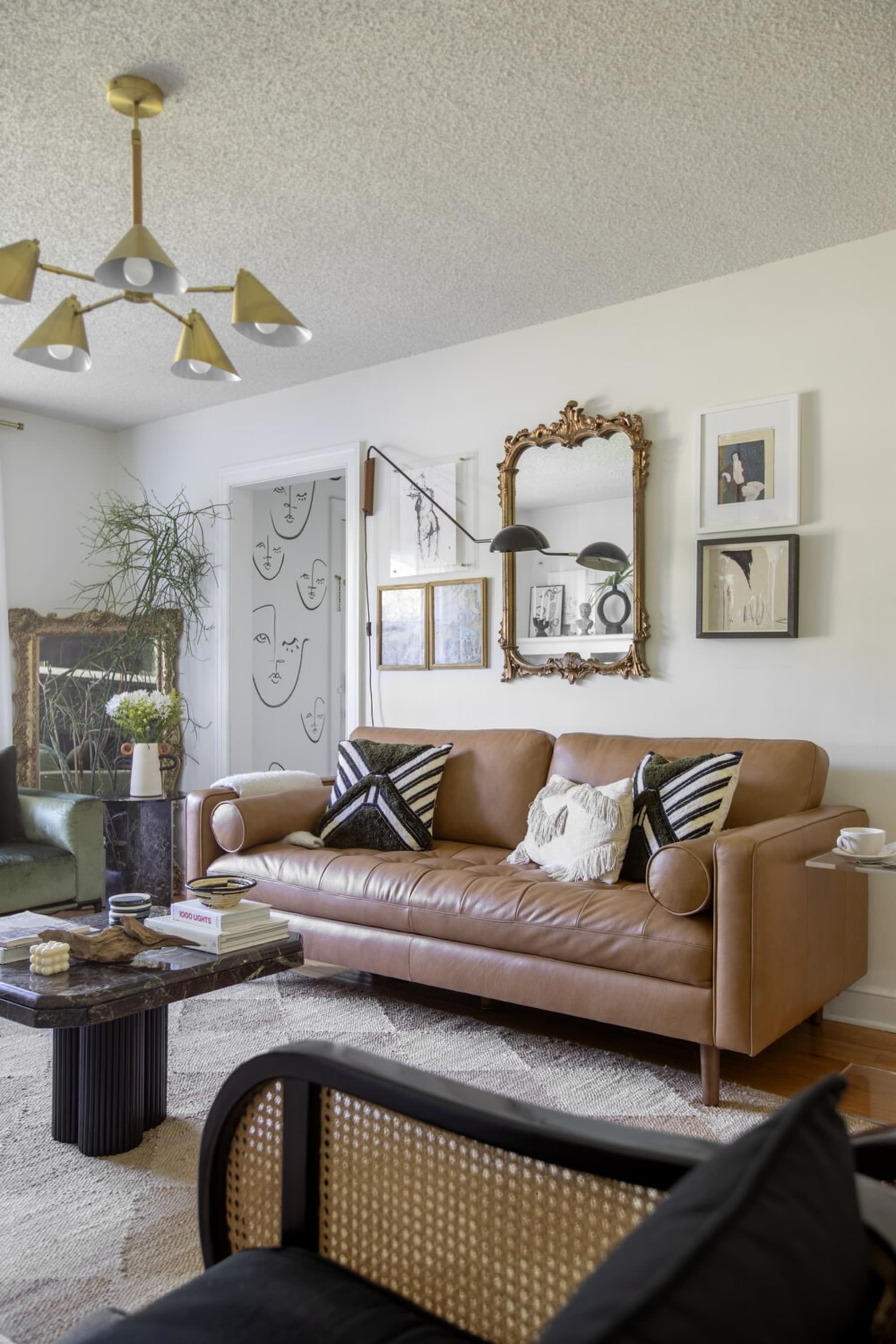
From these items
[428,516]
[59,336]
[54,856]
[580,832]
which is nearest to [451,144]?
[59,336]

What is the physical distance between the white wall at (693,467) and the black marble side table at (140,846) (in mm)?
1230

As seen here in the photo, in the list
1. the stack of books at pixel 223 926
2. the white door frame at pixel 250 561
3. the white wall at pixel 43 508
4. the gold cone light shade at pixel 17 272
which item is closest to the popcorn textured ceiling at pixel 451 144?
the gold cone light shade at pixel 17 272

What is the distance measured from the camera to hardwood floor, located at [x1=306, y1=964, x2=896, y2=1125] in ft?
8.73

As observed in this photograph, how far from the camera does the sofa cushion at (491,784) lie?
374 centimetres

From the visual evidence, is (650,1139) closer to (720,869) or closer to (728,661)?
(720,869)

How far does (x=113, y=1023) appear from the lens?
7.28 ft

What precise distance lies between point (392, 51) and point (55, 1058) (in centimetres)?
246

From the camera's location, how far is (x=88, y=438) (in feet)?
19.1

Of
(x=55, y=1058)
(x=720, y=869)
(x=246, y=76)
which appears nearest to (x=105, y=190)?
(x=246, y=76)

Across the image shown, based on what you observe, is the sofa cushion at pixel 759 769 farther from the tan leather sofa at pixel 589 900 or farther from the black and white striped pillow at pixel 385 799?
the black and white striped pillow at pixel 385 799

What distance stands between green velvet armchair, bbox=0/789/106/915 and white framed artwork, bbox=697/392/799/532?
2.80m

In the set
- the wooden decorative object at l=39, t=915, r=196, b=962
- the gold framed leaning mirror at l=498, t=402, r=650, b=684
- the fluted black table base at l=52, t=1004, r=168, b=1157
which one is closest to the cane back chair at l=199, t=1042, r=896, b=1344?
the fluted black table base at l=52, t=1004, r=168, b=1157

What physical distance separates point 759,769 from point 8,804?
313 cm

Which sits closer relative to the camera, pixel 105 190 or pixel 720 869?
pixel 720 869
